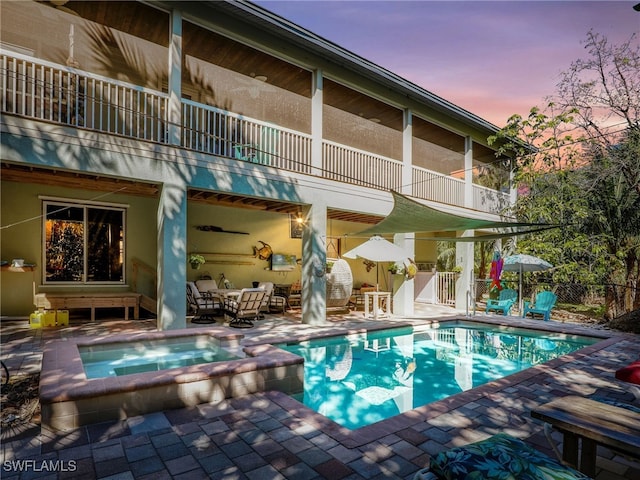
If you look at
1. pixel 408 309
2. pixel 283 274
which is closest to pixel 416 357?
pixel 408 309

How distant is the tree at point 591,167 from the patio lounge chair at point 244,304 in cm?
895

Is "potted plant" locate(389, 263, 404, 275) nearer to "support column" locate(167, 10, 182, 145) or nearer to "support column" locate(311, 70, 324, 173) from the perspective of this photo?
"support column" locate(311, 70, 324, 173)

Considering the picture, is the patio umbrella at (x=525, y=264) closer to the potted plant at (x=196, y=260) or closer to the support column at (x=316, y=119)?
the support column at (x=316, y=119)

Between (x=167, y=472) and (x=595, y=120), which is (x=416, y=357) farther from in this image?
(x=595, y=120)

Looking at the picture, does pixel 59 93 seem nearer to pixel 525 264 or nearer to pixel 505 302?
pixel 525 264

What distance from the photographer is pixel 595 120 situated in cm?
1102

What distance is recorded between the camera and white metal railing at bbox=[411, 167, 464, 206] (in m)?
11.6

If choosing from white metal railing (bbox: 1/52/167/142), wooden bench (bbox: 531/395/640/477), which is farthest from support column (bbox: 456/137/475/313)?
wooden bench (bbox: 531/395/640/477)

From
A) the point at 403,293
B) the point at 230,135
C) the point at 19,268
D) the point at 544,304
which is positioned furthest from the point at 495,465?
the point at 544,304

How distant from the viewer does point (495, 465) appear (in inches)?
75.5

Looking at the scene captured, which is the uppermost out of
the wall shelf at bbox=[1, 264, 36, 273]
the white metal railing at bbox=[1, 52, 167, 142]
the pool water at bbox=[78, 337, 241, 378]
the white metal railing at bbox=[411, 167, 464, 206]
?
the white metal railing at bbox=[1, 52, 167, 142]

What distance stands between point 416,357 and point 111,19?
9.21m

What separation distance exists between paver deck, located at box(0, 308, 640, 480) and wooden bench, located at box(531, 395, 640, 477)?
461mm

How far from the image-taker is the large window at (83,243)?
9211 millimetres
